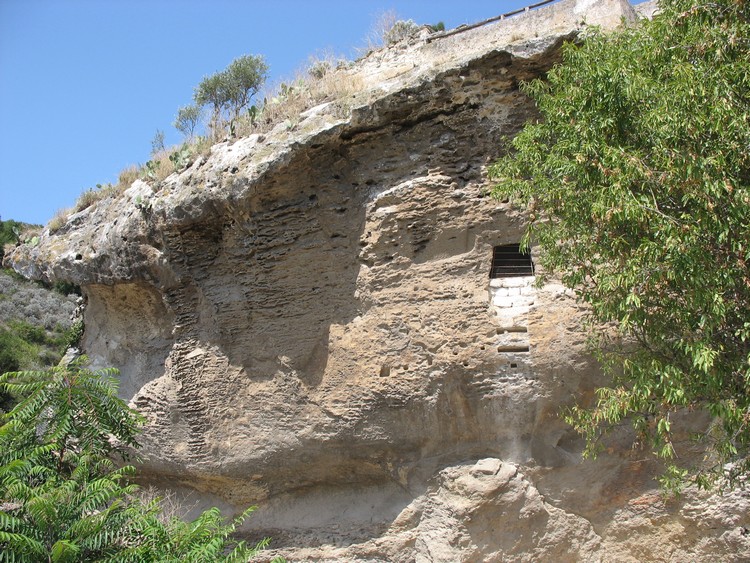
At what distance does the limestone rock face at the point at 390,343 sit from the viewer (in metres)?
8.20

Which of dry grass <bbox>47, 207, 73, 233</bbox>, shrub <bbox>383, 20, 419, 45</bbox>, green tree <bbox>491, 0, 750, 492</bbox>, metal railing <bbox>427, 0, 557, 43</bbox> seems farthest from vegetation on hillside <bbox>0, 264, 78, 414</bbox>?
green tree <bbox>491, 0, 750, 492</bbox>

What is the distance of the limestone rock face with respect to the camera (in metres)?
8.20

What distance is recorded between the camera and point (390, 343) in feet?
28.8

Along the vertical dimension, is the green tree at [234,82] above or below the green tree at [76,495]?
above

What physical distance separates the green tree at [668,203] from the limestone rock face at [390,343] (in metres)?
1.65

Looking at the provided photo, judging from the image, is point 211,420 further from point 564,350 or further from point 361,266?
point 564,350

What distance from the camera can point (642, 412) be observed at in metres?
6.67

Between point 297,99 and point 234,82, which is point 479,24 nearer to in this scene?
point 297,99

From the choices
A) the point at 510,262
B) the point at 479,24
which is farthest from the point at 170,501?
the point at 479,24

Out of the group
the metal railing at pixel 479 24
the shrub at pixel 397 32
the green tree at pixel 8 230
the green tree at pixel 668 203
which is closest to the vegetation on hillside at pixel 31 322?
the green tree at pixel 8 230

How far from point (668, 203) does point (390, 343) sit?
3524 mm

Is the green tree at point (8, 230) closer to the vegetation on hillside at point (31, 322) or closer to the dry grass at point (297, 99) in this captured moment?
the vegetation on hillside at point (31, 322)

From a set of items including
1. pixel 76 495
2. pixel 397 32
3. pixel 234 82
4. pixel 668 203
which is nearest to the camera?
pixel 668 203

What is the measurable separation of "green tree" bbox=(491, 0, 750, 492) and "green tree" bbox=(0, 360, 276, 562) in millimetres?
3564
